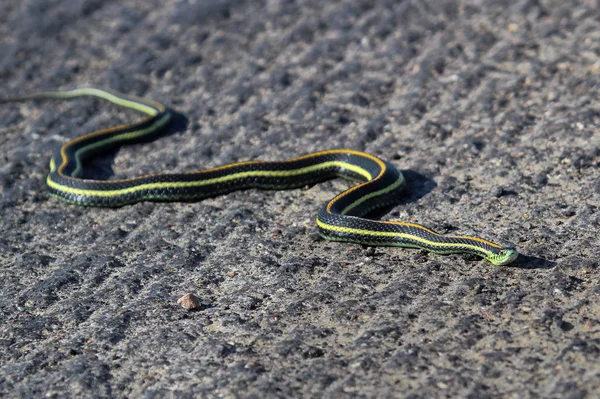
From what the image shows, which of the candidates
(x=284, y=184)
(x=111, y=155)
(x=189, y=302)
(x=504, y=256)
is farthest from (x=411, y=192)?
(x=111, y=155)

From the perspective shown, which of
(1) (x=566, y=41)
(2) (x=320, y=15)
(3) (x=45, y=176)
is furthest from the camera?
(2) (x=320, y=15)

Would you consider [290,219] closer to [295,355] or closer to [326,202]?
[326,202]

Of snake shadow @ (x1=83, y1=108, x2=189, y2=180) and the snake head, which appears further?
snake shadow @ (x1=83, y1=108, x2=189, y2=180)

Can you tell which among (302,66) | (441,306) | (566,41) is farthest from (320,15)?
(441,306)

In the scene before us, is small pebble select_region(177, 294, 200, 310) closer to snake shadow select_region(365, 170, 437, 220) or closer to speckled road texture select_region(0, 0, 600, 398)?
speckled road texture select_region(0, 0, 600, 398)

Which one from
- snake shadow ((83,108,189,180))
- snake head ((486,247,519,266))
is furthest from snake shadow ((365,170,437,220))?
snake shadow ((83,108,189,180))

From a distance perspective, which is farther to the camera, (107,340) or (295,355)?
(107,340)

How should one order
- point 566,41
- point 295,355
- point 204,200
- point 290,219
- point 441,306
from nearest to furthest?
point 295,355
point 441,306
point 290,219
point 204,200
point 566,41

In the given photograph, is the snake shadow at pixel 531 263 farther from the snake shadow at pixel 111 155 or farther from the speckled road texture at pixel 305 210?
the snake shadow at pixel 111 155
